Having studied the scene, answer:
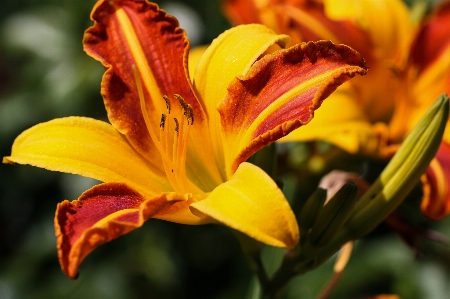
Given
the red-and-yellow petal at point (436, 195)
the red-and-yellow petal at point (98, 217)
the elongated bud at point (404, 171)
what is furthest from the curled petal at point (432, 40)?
the red-and-yellow petal at point (98, 217)

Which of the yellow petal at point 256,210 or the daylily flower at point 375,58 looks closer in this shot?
the yellow petal at point 256,210

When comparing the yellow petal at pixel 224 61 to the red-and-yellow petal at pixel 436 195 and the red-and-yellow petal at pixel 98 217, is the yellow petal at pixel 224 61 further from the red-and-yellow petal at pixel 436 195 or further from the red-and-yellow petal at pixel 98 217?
the red-and-yellow petal at pixel 436 195

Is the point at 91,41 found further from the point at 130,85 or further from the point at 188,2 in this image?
the point at 188,2

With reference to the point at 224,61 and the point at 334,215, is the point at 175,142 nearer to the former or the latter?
the point at 224,61

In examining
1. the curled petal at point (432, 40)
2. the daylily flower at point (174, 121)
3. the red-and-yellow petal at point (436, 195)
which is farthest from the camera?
the curled petal at point (432, 40)

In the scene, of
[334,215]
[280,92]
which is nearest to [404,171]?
[334,215]

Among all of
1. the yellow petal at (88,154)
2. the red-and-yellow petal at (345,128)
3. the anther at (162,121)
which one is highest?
the anther at (162,121)

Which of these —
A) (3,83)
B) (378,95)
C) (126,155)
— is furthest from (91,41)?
(3,83)
